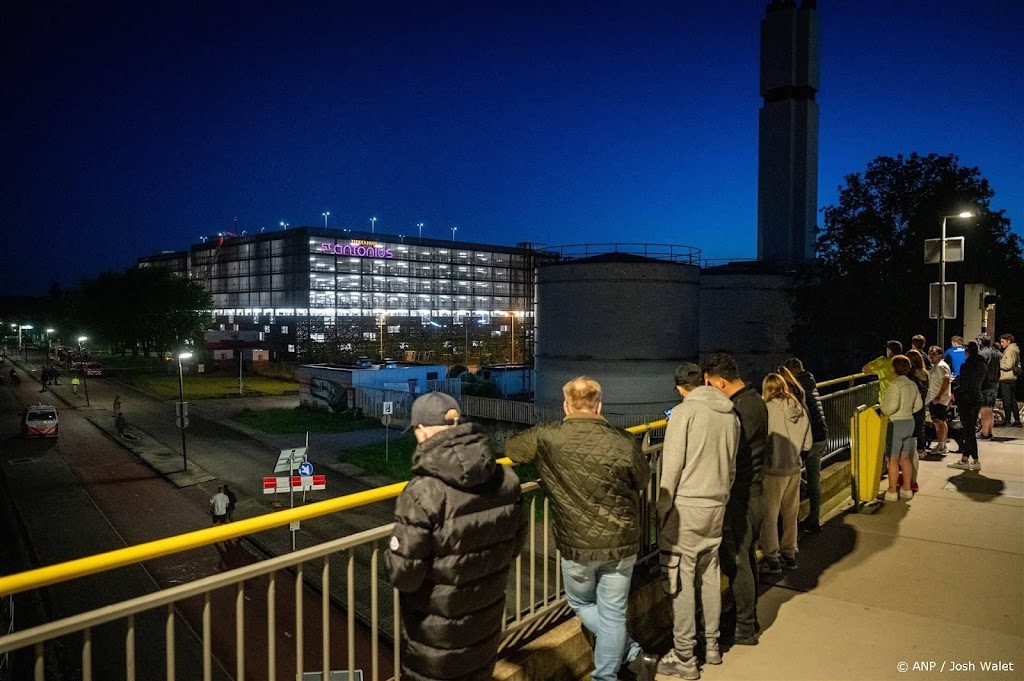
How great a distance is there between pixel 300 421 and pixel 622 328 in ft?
60.9

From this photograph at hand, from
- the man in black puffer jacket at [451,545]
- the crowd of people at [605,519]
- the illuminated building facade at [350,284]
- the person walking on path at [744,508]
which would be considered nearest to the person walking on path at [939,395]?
the crowd of people at [605,519]

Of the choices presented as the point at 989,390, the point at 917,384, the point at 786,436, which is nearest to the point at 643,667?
the point at 786,436

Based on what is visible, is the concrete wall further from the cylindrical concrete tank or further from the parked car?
the parked car

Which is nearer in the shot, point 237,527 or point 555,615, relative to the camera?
point 237,527

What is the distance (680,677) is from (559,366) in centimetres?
3132

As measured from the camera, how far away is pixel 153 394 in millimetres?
49250

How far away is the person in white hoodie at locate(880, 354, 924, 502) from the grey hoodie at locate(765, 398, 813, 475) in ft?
9.23

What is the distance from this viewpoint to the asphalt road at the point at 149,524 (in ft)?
40.7

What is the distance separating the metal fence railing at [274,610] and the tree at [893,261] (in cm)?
2063

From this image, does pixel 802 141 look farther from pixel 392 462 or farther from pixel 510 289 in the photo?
pixel 510 289

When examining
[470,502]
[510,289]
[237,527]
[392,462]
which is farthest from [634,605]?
[510,289]

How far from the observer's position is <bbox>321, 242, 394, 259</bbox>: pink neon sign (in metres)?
87.0

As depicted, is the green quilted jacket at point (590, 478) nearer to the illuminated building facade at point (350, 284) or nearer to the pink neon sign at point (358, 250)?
the illuminated building facade at point (350, 284)

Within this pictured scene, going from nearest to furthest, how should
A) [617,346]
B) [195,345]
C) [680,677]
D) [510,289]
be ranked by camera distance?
[680,677]
[617,346]
[195,345]
[510,289]
